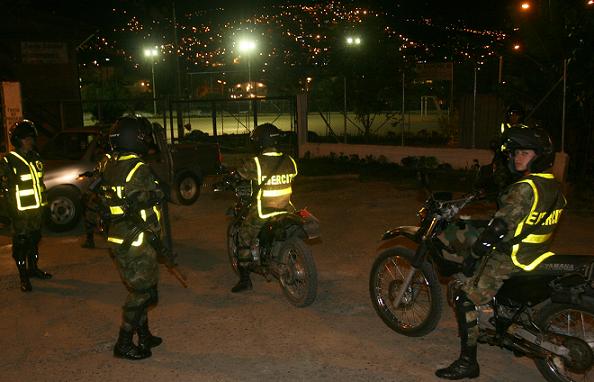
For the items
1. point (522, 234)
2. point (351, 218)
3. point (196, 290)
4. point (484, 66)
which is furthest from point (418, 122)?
point (522, 234)

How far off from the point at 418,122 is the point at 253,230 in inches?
1070

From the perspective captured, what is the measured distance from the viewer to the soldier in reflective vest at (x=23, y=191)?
7.44 metres

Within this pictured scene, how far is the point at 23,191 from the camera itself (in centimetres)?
743

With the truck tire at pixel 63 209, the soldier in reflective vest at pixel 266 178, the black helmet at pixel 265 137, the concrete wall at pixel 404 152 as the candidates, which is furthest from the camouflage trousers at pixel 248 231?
the concrete wall at pixel 404 152

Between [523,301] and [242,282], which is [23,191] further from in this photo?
[523,301]

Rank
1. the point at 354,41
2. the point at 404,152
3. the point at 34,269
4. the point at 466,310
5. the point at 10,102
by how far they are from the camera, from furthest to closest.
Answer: the point at 354,41
the point at 404,152
the point at 10,102
the point at 34,269
the point at 466,310

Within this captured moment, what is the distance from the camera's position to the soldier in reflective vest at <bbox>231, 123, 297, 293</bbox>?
21.6ft

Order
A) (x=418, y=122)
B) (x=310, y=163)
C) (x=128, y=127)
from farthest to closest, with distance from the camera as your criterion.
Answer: (x=418, y=122), (x=310, y=163), (x=128, y=127)

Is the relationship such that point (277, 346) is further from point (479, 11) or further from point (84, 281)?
point (479, 11)

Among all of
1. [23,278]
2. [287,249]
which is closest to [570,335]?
[287,249]

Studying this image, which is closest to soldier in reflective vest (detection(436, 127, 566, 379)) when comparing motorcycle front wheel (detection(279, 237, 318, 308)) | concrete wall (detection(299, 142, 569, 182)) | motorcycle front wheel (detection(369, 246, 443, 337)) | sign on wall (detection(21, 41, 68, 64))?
motorcycle front wheel (detection(369, 246, 443, 337))

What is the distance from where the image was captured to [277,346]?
5.66m

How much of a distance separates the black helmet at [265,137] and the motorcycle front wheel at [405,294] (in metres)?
1.73

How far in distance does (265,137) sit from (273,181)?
473mm
